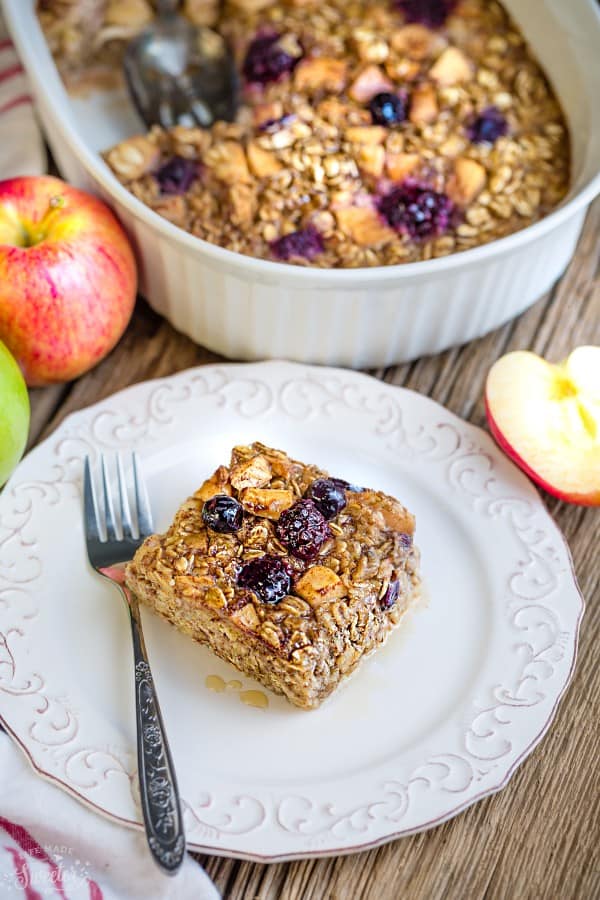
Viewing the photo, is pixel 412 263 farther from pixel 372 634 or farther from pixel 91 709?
pixel 91 709

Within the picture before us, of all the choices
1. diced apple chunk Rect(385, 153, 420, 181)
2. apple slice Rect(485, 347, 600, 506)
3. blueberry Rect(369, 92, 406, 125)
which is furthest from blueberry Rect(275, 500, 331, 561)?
blueberry Rect(369, 92, 406, 125)

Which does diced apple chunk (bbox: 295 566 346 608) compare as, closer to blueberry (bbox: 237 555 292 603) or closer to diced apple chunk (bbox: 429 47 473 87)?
blueberry (bbox: 237 555 292 603)

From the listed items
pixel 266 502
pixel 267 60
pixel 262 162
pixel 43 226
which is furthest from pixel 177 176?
pixel 266 502

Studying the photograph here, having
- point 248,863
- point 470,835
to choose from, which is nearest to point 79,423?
point 248,863

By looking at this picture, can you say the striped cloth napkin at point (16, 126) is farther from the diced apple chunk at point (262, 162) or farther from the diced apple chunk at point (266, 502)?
the diced apple chunk at point (266, 502)

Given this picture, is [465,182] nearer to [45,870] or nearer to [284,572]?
Result: [284,572]

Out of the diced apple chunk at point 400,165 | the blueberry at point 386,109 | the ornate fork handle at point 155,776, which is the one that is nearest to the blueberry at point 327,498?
the ornate fork handle at point 155,776

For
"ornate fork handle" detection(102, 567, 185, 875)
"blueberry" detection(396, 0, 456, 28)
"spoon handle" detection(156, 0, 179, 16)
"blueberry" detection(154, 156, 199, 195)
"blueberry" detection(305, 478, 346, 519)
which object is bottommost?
"ornate fork handle" detection(102, 567, 185, 875)
